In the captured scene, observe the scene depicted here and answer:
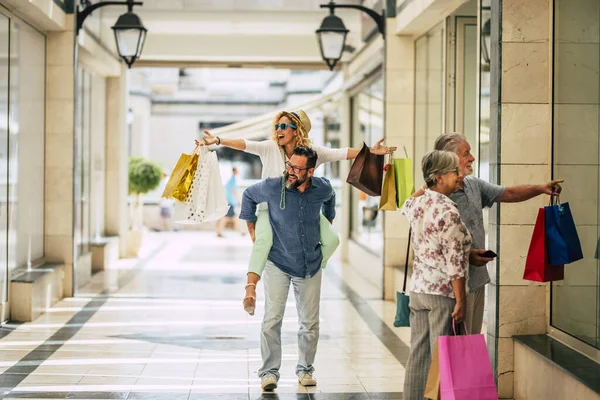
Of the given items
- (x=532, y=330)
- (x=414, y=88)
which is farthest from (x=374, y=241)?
(x=532, y=330)

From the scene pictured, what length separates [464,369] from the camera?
13.1ft

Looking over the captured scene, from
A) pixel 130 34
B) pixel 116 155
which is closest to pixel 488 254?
pixel 130 34

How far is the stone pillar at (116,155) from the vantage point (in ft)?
45.8

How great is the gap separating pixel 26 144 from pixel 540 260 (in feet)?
19.2

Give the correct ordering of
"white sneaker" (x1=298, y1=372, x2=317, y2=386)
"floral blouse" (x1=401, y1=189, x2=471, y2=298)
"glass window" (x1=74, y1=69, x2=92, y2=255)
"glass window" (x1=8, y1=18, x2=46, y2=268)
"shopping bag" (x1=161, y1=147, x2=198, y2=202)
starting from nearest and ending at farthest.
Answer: "floral blouse" (x1=401, y1=189, x2=471, y2=298) < "shopping bag" (x1=161, y1=147, x2=198, y2=202) < "white sneaker" (x1=298, y1=372, x2=317, y2=386) < "glass window" (x1=8, y1=18, x2=46, y2=268) < "glass window" (x1=74, y1=69, x2=92, y2=255)

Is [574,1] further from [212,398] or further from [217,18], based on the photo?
[217,18]

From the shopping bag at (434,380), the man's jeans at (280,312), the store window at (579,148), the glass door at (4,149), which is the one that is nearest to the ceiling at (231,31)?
the glass door at (4,149)

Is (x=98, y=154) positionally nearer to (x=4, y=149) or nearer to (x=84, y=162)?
(x=84, y=162)

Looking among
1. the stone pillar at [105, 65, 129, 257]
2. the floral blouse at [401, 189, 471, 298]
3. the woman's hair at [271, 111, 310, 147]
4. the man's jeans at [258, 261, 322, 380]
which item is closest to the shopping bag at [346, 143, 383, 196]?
the woman's hair at [271, 111, 310, 147]

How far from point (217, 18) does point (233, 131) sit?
415 cm

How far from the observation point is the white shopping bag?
5.62 m

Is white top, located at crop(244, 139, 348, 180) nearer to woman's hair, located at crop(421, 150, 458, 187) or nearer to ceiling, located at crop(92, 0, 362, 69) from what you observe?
woman's hair, located at crop(421, 150, 458, 187)

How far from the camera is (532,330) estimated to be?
5.47 metres

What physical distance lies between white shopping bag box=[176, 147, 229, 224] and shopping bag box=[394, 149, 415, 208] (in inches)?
43.0
